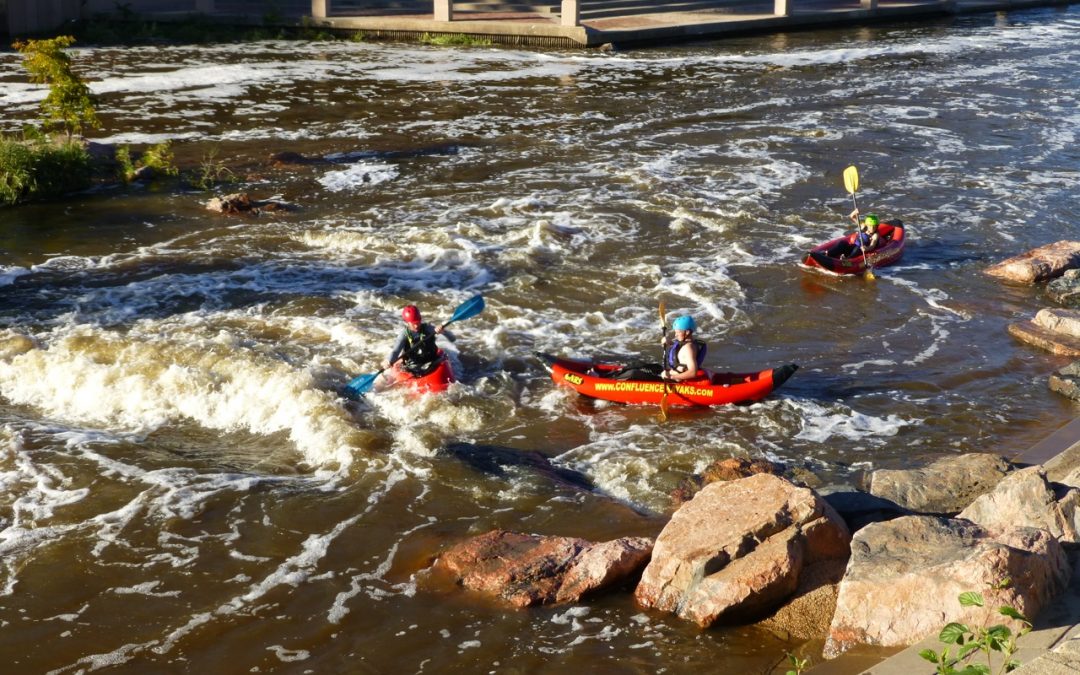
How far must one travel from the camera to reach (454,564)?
776 cm

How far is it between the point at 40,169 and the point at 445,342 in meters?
8.27

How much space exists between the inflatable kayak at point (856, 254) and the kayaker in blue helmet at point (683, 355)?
175 inches

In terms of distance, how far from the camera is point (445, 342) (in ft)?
41.2

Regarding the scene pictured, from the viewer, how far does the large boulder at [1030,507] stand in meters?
6.66

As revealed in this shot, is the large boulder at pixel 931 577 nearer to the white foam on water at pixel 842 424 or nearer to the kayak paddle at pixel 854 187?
the white foam on water at pixel 842 424

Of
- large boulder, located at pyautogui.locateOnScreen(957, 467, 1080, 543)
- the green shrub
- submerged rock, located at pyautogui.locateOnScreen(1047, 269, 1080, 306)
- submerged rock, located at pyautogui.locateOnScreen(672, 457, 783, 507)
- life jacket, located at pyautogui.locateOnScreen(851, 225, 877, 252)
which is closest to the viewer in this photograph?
large boulder, located at pyautogui.locateOnScreen(957, 467, 1080, 543)

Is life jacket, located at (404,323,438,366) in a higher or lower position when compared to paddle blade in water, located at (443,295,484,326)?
lower

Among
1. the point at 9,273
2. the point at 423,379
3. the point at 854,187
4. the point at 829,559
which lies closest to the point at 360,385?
the point at 423,379

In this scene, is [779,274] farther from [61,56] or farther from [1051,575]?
[61,56]

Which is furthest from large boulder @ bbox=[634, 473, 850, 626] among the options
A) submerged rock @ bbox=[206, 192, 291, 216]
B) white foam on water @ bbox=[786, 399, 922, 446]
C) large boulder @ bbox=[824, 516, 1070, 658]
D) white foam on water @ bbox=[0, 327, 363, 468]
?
submerged rock @ bbox=[206, 192, 291, 216]

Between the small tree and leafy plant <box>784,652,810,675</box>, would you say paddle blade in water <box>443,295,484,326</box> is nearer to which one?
leafy plant <box>784,652,810,675</box>

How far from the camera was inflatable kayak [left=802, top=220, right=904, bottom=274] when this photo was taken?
14.8 m

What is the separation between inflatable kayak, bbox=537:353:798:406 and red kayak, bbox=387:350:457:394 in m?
1.19

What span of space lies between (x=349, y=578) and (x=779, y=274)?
28.7ft
